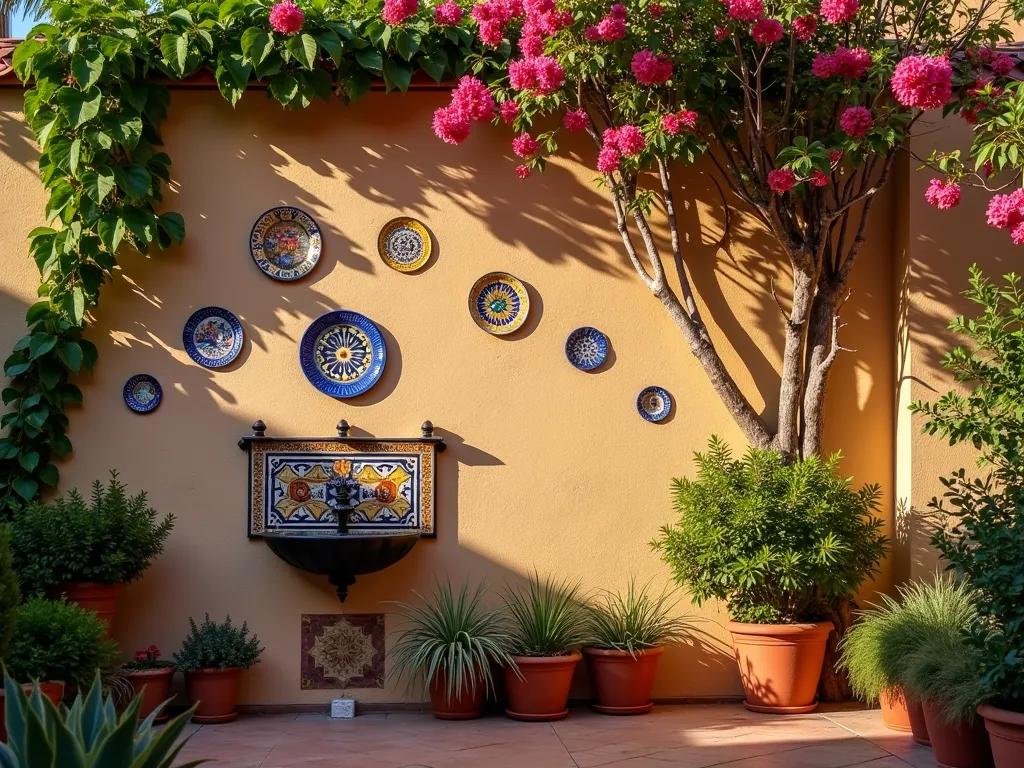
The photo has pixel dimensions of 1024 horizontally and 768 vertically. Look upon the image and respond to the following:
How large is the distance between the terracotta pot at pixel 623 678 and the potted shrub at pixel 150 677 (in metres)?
2.12

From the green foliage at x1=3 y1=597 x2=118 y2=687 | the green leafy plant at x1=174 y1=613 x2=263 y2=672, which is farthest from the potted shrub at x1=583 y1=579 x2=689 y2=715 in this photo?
the green foliage at x1=3 y1=597 x2=118 y2=687

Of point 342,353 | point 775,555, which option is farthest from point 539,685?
point 342,353

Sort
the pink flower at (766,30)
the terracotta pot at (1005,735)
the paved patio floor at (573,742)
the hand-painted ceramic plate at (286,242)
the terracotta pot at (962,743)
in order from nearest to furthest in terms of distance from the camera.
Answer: the terracotta pot at (1005,735) → the terracotta pot at (962,743) → the paved patio floor at (573,742) → the pink flower at (766,30) → the hand-painted ceramic plate at (286,242)

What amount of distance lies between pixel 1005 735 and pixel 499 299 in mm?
3267

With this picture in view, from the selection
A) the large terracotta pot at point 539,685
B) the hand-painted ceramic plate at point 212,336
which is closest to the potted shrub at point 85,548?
the hand-painted ceramic plate at point 212,336

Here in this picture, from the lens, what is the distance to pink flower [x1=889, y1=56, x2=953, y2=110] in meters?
4.88

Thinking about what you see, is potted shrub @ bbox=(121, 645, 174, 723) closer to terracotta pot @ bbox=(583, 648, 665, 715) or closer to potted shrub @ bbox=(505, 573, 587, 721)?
potted shrub @ bbox=(505, 573, 587, 721)

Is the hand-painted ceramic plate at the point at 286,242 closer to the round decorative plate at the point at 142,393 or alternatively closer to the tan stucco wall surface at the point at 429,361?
the tan stucco wall surface at the point at 429,361

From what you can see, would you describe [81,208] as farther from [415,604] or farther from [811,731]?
[811,731]

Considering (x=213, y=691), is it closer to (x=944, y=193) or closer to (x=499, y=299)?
(x=499, y=299)

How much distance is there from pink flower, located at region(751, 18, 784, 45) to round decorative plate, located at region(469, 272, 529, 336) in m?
1.81

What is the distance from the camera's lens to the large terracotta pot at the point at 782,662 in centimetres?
558

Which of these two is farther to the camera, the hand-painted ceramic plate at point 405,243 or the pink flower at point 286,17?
the hand-painted ceramic plate at point 405,243

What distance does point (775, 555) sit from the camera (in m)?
5.40
